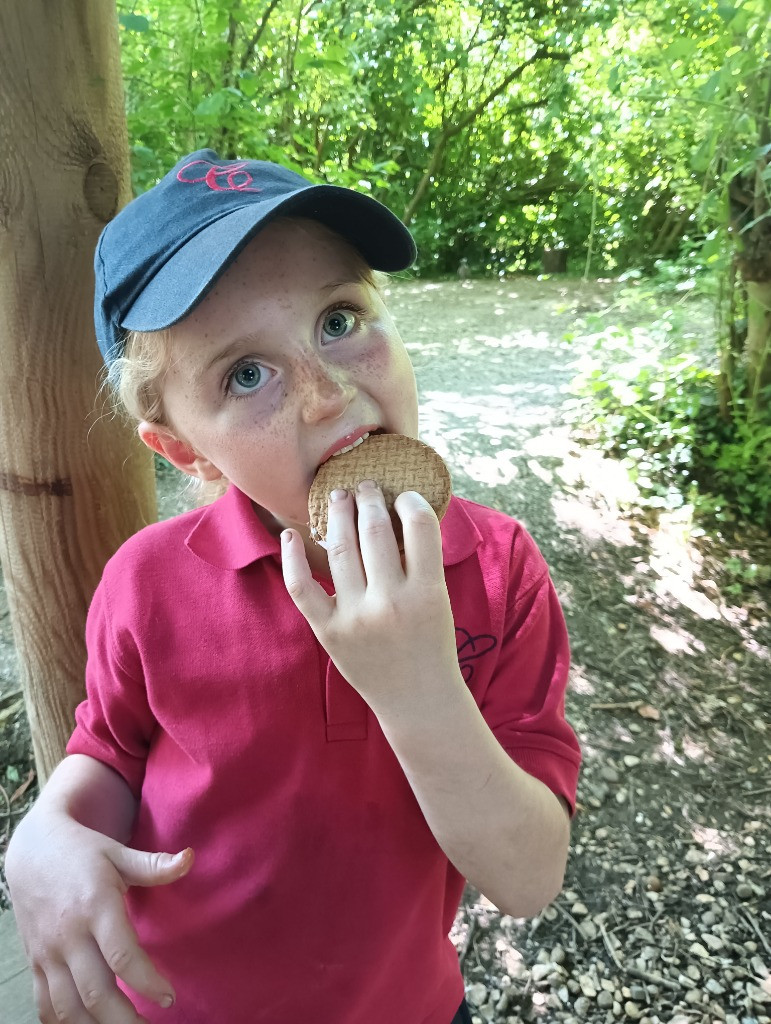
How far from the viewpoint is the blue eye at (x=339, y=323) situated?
3.54 ft

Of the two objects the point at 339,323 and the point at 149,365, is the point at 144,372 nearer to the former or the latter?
the point at 149,365

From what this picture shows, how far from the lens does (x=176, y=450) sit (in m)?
1.27

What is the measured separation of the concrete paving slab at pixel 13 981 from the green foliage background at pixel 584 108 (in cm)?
249

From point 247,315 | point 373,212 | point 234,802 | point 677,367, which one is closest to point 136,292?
point 247,315

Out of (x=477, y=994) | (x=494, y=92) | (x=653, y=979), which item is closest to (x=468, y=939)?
(x=477, y=994)

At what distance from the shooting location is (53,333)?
1370 millimetres

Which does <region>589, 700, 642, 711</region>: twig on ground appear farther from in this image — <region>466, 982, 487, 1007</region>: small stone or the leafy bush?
the leafy bush

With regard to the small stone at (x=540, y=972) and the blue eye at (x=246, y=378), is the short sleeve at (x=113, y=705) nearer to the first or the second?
the blue eye at (x=246, y=378)

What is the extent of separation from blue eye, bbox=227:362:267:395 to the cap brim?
0.38ft

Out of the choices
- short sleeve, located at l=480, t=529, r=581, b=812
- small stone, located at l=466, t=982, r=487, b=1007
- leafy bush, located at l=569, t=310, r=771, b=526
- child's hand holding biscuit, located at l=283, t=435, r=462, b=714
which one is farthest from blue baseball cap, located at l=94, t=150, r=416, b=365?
leafy bush, located at l=569, t=310, r=771, b=526

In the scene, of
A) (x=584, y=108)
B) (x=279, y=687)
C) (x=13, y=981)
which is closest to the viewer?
(x=279, y=687)

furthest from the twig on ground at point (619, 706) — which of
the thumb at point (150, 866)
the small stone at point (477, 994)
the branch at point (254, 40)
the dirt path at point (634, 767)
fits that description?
the branch at point (254, 40)

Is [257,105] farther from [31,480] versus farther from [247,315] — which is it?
[247,315]

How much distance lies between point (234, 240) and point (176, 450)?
44cm
